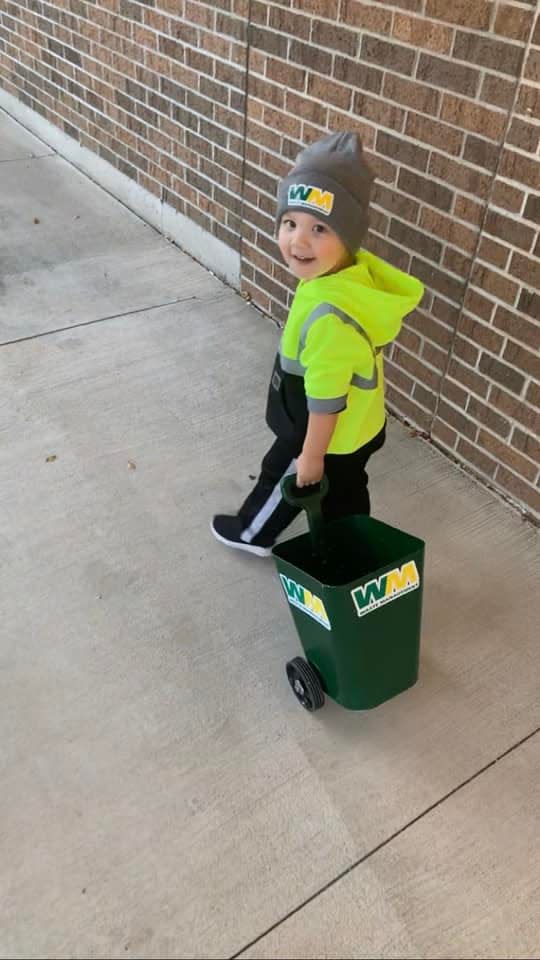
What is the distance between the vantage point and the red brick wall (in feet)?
7.73

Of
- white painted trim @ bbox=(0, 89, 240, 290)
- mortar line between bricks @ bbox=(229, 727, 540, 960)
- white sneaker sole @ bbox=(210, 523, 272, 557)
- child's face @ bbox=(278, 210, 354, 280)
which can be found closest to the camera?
mortar line between bricks @ bbox=(229, 727, 540, 960)

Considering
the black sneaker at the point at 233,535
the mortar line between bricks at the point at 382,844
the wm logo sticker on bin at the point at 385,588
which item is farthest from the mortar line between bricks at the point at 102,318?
the mortar line between bricks at the point at 382,844

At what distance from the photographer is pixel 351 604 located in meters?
1.74

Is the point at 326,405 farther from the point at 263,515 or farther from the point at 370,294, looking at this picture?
the point at 263,515

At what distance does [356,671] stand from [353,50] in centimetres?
217

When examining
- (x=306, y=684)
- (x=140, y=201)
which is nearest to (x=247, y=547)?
(x=306, y=684)

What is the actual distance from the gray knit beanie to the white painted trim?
2146mm

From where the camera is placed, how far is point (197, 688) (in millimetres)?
2131

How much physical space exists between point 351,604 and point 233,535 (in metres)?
0.85

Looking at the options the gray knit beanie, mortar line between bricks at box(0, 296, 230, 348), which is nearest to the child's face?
the gray knit beanie

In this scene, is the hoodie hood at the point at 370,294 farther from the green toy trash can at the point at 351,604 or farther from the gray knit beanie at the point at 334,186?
the green toy trash can at the point at 351,604

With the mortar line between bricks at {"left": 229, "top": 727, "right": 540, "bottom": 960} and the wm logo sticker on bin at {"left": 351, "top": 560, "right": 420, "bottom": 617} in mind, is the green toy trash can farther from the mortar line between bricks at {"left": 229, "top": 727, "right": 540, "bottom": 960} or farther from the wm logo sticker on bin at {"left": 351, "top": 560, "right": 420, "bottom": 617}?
the mortar line between bricks at {"left": 229, "top": 727, "right": 540, "bottom": 960}

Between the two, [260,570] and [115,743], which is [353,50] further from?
[115,743]

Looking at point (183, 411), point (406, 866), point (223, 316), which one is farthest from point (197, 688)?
point (223, 316)
